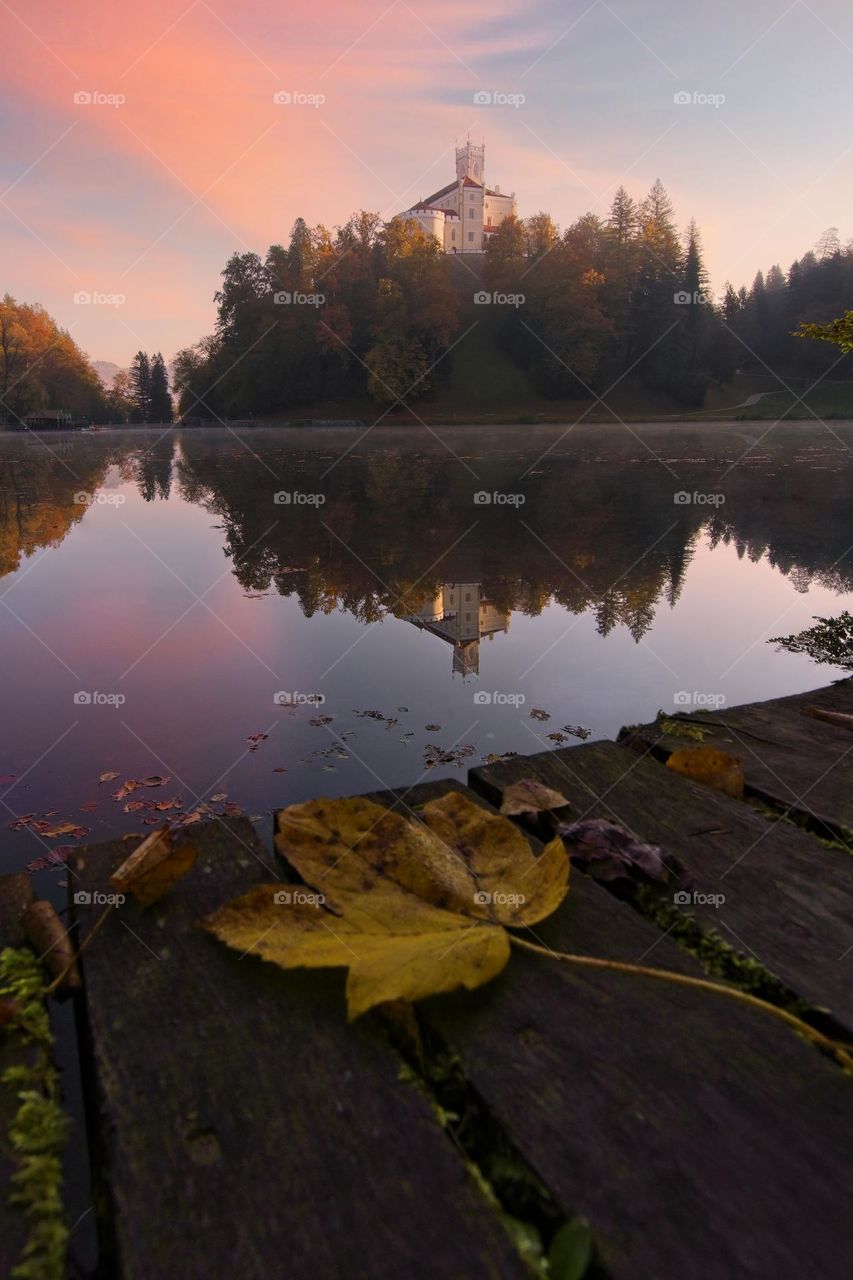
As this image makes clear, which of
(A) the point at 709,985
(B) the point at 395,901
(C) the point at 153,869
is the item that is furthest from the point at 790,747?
(C) the point at 153,869

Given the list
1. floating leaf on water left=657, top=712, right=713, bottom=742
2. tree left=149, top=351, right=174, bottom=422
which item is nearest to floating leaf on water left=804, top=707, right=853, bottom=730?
floating leaf on water left=657, top=712, right=713, bottom=742

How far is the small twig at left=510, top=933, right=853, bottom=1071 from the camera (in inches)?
50.3

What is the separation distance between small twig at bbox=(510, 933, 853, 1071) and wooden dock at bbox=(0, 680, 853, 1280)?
0.06ft

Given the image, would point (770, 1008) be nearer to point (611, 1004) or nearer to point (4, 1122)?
point (611, 1004)

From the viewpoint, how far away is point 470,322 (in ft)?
241

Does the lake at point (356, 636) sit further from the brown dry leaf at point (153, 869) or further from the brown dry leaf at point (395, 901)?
the brown dry leaf at point (395, 901)

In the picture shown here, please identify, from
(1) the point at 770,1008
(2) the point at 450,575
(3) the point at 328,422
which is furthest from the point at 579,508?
(3) the point at 328,422

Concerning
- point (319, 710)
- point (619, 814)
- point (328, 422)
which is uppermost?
point (328, 422)

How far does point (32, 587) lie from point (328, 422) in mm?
56569

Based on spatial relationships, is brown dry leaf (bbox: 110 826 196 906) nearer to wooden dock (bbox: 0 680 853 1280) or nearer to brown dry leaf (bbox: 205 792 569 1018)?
wooden dock (bbox: 0 680 853 1280)

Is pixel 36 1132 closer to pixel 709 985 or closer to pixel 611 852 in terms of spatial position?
pixel 709 985

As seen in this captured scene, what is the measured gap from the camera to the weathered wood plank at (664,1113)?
37.8 inches

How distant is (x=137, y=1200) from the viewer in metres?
1.01

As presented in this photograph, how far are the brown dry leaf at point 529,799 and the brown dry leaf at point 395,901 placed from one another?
254 mm
